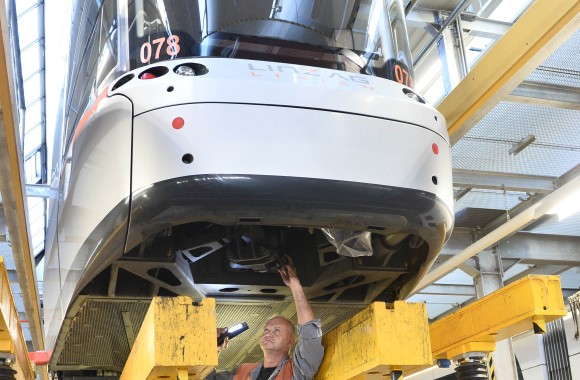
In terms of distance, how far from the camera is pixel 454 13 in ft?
22.6

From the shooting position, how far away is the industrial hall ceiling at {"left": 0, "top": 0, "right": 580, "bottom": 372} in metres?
4.83

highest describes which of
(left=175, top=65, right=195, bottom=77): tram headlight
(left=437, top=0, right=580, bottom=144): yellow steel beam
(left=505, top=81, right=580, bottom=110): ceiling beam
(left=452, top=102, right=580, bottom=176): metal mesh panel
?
(left=452, top=102, right=580, bottom=176): metal mesh panel

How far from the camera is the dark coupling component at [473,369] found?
12.1ft

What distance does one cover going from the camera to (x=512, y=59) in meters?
4.86

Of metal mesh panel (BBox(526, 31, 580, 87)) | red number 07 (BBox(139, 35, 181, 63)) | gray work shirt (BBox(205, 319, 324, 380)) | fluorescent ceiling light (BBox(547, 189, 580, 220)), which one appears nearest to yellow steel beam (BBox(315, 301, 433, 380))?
gray work shirt (BBox(205, 319, 324, 380))

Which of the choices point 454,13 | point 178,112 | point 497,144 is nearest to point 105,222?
point 178,112

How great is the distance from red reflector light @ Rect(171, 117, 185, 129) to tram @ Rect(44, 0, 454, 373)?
0.02m

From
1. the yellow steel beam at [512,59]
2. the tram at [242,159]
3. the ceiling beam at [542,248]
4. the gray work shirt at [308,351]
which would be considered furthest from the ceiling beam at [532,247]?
the gray work shirt at [308,351]

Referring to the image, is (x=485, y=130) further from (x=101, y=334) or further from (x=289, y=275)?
(x=101, y=334)

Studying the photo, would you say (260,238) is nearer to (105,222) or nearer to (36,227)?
(105,222)

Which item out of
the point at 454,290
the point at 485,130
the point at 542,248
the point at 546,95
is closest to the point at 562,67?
the point at 546,95

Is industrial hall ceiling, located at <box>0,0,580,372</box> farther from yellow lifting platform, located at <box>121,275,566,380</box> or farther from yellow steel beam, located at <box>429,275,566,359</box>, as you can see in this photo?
yellow lifting platform, located at <box>121,275,566,380</box>

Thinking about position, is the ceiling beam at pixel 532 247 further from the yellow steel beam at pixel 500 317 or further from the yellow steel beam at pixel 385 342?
the yellow steel beam at pixel 385 342

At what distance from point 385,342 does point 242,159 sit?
92cm
